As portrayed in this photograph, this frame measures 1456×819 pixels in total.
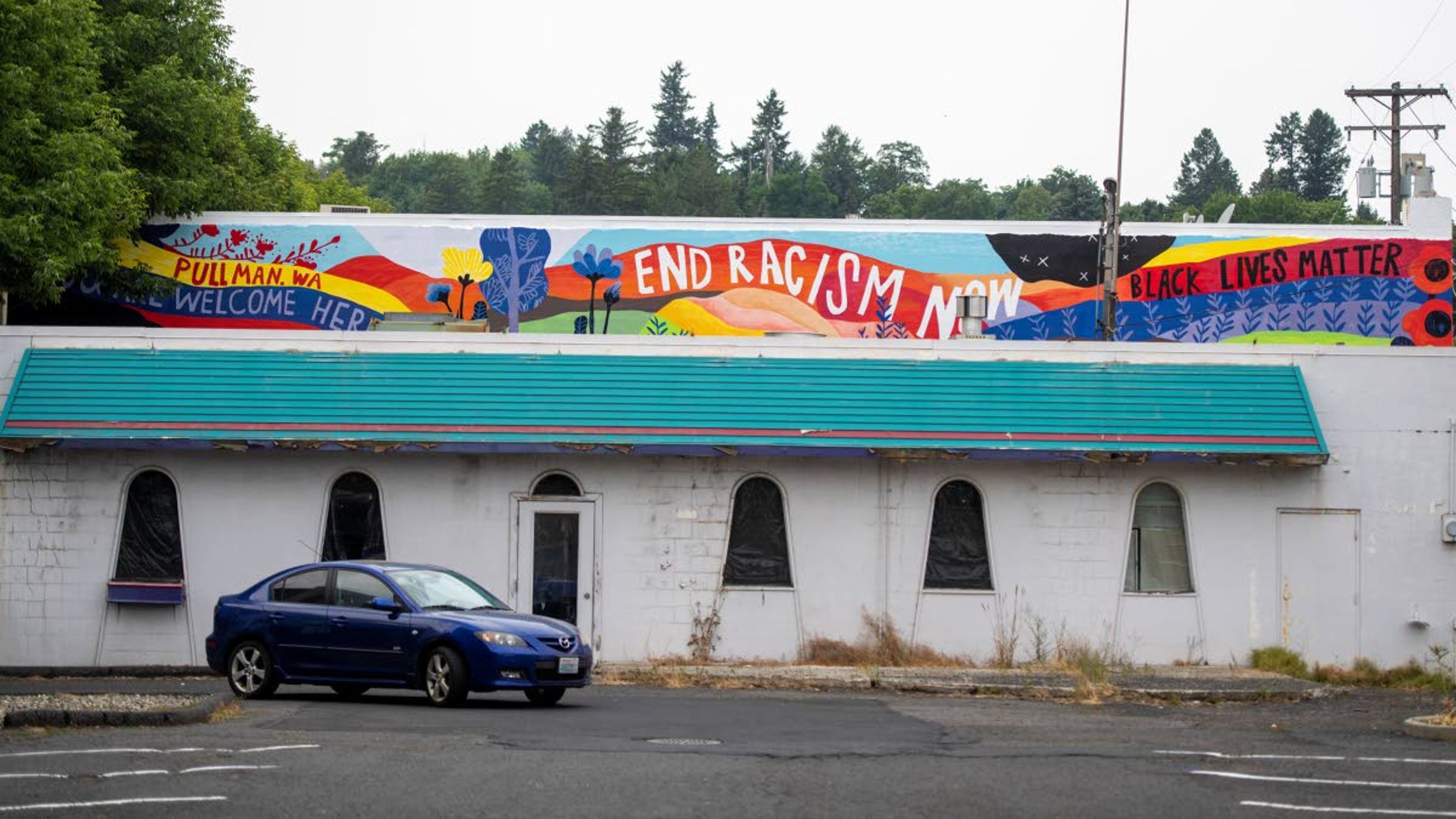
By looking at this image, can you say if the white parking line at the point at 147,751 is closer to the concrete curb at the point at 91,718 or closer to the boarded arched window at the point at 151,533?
the concrete curb at the point at 91,718

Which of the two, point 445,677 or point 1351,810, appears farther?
point 445,677

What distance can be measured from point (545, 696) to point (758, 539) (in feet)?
21.4

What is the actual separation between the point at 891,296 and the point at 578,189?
9172 centimetres

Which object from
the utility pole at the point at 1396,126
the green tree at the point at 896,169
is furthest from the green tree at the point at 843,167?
the utility pole at the point at 1396,126

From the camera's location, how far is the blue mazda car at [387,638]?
56.9 feet

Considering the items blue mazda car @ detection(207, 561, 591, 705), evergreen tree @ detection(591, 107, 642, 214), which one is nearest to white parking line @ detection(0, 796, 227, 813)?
blue mazda car @ detection(207, 561, 591, 705)

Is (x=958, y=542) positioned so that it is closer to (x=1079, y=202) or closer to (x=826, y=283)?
(x=826, y=283)

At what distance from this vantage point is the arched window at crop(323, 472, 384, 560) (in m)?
24.3

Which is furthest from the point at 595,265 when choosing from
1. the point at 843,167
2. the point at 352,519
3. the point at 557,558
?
the point at 843,167

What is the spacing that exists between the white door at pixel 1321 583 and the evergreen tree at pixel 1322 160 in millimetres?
124324

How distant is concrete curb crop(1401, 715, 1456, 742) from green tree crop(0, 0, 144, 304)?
2050 centimetres

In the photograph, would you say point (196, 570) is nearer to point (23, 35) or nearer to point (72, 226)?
point (72, 226)

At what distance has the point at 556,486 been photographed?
2417cm

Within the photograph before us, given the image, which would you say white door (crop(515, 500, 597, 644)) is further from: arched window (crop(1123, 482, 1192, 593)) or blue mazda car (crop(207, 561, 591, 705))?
arched window (crop(1123, 482, 1192, 593))
